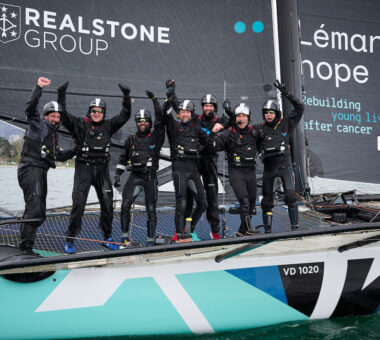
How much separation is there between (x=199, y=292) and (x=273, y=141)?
1299mm

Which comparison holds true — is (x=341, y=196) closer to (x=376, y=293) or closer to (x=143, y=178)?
(x=376, y=293)

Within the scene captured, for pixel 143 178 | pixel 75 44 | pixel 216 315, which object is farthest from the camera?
pixel 75 44

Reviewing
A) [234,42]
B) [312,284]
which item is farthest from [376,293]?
[234,42]

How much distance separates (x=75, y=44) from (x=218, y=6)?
148cm

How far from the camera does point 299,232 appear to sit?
228 cm

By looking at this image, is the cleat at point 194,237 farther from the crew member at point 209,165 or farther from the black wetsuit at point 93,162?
the black wetsuit at point 93,162

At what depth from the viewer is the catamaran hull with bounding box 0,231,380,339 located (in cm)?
228

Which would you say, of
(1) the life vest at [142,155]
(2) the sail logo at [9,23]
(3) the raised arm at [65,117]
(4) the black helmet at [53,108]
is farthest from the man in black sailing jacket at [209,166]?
(2) the sail logo at [9,23]

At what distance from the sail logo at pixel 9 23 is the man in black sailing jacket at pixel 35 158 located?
1.02 metres

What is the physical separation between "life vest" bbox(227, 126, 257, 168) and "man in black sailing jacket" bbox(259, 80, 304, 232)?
0.32 feet

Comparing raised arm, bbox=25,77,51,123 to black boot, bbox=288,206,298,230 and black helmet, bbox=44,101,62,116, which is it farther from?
black boot, bbox=288,206,298,230

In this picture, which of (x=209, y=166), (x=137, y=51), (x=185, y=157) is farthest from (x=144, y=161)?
(x=137, y=51)

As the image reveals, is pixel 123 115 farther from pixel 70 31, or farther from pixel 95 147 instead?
pixel 70 31

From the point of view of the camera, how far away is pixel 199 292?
2439 mm
